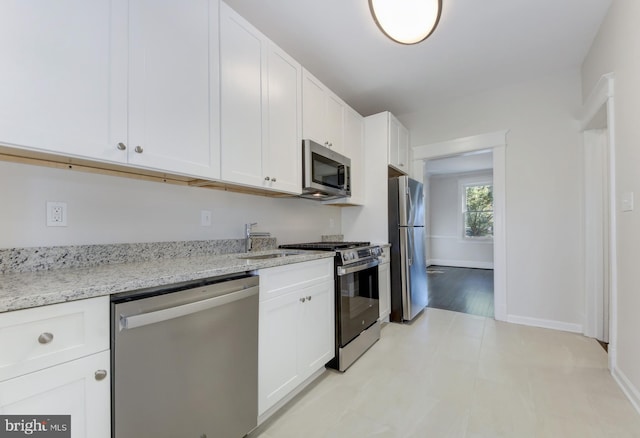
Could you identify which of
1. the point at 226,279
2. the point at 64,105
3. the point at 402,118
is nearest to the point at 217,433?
the point at 226,279

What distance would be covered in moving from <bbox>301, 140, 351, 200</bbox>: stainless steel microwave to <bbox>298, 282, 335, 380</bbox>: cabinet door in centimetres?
84

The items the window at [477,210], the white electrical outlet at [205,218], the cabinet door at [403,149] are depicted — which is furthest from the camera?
the window at [477,210]

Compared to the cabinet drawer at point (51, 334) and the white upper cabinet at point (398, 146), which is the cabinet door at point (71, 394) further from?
the white upper cabinet at point (398, 146)

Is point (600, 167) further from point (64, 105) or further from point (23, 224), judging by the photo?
point (23, 224)

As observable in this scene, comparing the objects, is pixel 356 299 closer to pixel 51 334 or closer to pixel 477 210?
pixel 51 334

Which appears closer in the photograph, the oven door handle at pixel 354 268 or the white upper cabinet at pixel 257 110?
the white upper cabinet at pixel 257 110

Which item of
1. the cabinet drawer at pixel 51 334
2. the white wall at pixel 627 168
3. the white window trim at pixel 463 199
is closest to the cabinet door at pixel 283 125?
the cabinet drawer at pixel 51 334

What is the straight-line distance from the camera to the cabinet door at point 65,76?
3.07ft

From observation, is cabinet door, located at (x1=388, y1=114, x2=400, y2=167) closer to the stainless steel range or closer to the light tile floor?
the stainless steel range

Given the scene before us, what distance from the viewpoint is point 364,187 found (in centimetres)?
329

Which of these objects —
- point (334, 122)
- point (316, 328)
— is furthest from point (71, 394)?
point (334, 122)

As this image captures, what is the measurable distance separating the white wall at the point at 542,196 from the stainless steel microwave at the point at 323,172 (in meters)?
1.97

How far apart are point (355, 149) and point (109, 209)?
237 centimetres

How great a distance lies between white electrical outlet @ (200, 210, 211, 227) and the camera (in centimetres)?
189
